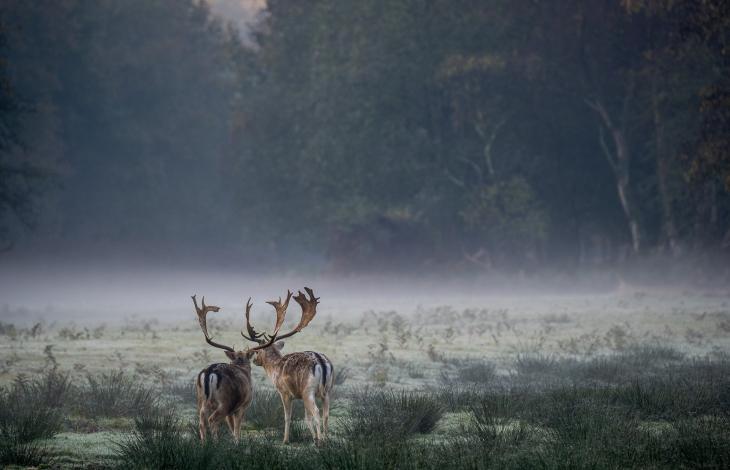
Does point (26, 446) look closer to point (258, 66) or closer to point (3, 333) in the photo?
point (3, 333)

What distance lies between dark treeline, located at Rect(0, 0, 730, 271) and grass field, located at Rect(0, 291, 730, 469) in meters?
15.6

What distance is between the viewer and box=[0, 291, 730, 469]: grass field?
9859mm

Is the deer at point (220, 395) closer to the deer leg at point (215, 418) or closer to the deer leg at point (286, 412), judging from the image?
the deer leg at point (215, 418)

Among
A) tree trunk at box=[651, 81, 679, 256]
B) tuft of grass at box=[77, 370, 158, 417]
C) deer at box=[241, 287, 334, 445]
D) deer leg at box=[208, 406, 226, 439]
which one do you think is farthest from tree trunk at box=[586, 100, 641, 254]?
Answer: deer leg at box=[208, 406, 226, 439]

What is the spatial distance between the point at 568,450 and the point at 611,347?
1499cm

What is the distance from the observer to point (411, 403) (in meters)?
12.6

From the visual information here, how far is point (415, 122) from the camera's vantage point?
182ft

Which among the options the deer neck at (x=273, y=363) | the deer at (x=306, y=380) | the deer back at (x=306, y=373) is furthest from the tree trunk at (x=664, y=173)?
the deer back at (x=306, y=373)

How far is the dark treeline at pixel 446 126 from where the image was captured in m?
45.8

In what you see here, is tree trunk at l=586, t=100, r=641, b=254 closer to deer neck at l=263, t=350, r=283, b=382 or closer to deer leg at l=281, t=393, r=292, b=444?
deer neck at l=263, t=350, r=283, b=382

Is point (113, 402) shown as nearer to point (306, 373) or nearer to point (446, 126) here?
point (306, 373)

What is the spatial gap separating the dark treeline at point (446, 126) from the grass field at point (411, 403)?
15.6 metres

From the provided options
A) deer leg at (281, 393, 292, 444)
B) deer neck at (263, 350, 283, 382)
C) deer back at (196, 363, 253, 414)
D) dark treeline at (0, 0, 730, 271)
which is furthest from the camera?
dark treeline at (0, 0, 730, 271)

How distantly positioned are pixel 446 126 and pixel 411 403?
44.5 meters
